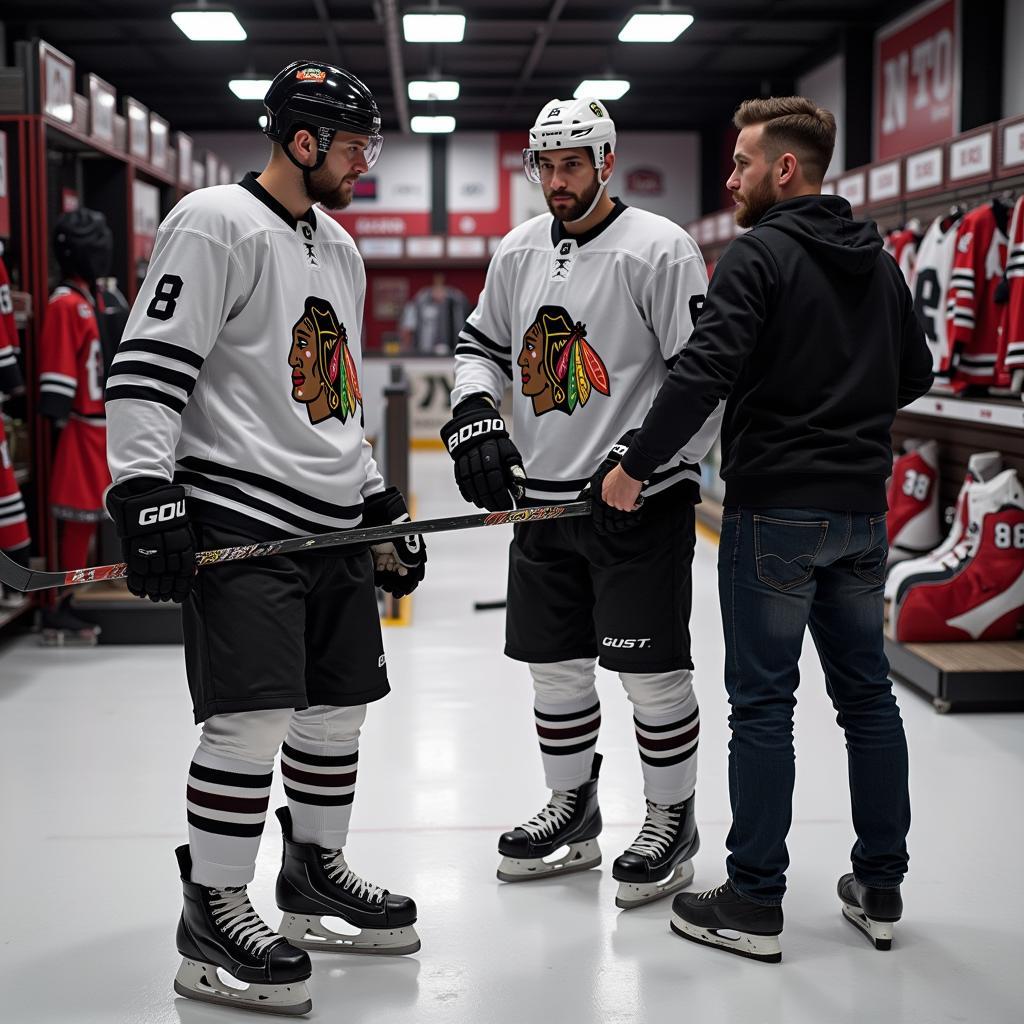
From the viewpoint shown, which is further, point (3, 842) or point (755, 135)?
point (3, 842)

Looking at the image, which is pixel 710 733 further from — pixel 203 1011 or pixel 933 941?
pixel 203 1011

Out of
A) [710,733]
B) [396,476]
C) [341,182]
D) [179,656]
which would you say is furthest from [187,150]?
[341,182]

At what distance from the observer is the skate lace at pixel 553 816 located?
8.52ft

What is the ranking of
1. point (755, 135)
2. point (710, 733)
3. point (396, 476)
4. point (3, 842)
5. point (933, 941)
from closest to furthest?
point (755, 135) < point (933, 941) < point (3, 842) < point (710, 733) < point (396, 476)

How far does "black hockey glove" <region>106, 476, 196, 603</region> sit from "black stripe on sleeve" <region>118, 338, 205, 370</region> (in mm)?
188

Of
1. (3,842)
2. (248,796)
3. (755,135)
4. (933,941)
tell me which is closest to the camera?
(248,796)

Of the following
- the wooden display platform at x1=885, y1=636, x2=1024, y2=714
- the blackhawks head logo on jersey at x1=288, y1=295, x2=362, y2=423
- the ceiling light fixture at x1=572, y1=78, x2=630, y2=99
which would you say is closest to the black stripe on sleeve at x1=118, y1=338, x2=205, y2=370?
the blackhawks head logo on jersey at x1=288, y1=295, x2=362, y2=423

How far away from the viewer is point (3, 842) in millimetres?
2777

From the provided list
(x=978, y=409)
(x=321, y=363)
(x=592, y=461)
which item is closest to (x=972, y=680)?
(x=978, y=409)

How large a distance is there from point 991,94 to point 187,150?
18.8 ft

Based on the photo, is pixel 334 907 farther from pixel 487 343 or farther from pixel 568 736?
pixel 487 343

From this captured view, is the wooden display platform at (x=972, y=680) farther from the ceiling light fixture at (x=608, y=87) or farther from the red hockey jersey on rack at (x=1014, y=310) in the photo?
the ceiling light fixture at (x=608, y=87)

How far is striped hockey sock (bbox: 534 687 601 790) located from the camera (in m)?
2.57

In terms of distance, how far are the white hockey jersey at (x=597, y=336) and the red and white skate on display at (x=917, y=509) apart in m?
2.82
